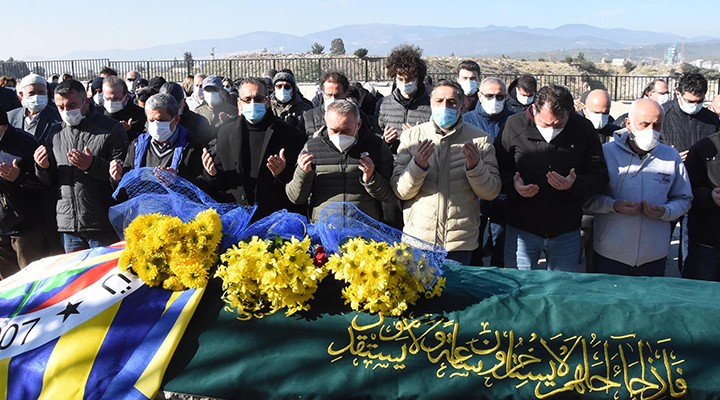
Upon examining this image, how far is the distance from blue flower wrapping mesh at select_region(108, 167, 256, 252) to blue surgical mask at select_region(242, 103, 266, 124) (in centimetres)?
149

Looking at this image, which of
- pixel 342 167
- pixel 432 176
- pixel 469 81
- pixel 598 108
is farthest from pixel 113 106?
pixel 598 108

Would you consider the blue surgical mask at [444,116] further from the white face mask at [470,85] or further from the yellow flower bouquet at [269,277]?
the white face mask at [470,85]

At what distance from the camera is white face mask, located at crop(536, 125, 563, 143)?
179 inches

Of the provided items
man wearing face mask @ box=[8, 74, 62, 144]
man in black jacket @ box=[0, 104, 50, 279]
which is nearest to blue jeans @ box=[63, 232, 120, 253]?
man in black jacket @ box=[0, 104, 50, 279]

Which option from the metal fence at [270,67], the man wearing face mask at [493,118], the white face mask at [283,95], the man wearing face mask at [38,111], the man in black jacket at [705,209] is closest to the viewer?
the man in black jacket at [705,209]

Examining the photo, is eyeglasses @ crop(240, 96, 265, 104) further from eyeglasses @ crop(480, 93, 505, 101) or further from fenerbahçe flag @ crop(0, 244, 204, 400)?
eyeglasses @ crop(480, 93, 505, 101)

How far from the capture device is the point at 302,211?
5.12 metres

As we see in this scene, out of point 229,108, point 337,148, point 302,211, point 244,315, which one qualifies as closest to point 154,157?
point 302,211

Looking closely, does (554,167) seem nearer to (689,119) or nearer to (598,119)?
(598,119)

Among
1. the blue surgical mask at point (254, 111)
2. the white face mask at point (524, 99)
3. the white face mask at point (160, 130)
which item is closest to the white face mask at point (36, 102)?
the white face mask at point (160, 130)

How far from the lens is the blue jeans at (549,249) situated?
15.4 ft

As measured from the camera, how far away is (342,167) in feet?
14.5

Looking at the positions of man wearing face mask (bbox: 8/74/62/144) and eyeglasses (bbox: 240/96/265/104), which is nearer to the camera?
eyeglasses (bbox: 240/96/265/104)

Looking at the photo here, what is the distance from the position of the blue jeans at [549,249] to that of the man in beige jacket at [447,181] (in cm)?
46
